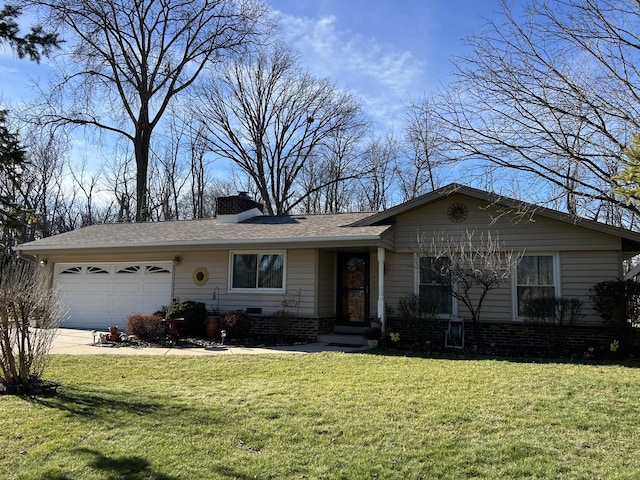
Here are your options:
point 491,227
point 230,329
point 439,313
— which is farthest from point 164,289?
point 491,227

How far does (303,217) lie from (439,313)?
563 cm

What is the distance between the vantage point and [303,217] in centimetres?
1567

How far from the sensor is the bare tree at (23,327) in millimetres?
6117

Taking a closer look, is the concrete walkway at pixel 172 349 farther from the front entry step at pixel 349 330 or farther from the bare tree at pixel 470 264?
the bare tree at pixel 470 264

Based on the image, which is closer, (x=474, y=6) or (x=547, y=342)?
(x=474, y=6)

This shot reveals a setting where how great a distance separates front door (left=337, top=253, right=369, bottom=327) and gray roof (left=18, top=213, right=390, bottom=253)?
3.56 ft

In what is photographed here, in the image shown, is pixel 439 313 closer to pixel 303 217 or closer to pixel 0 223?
pixel 303 217

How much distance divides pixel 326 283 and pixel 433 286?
284 cm

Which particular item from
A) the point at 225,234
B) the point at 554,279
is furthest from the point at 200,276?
Answer: the point at 554,279

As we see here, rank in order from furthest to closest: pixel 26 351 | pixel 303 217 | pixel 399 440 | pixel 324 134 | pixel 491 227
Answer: pixel 324 134 < pixel 303 217 < pixel 491 227 < pixel 26 351 < pixel 399 440

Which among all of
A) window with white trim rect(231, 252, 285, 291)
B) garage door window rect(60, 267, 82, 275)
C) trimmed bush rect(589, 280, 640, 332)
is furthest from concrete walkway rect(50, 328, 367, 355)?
trimmed bush rect(589, 280, 640, 332)

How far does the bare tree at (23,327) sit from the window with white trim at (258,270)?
22.4 ft

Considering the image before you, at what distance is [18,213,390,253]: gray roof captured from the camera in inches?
478

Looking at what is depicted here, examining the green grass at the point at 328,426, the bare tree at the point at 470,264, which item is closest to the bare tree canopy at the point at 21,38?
the green grass at the point at 328,426
